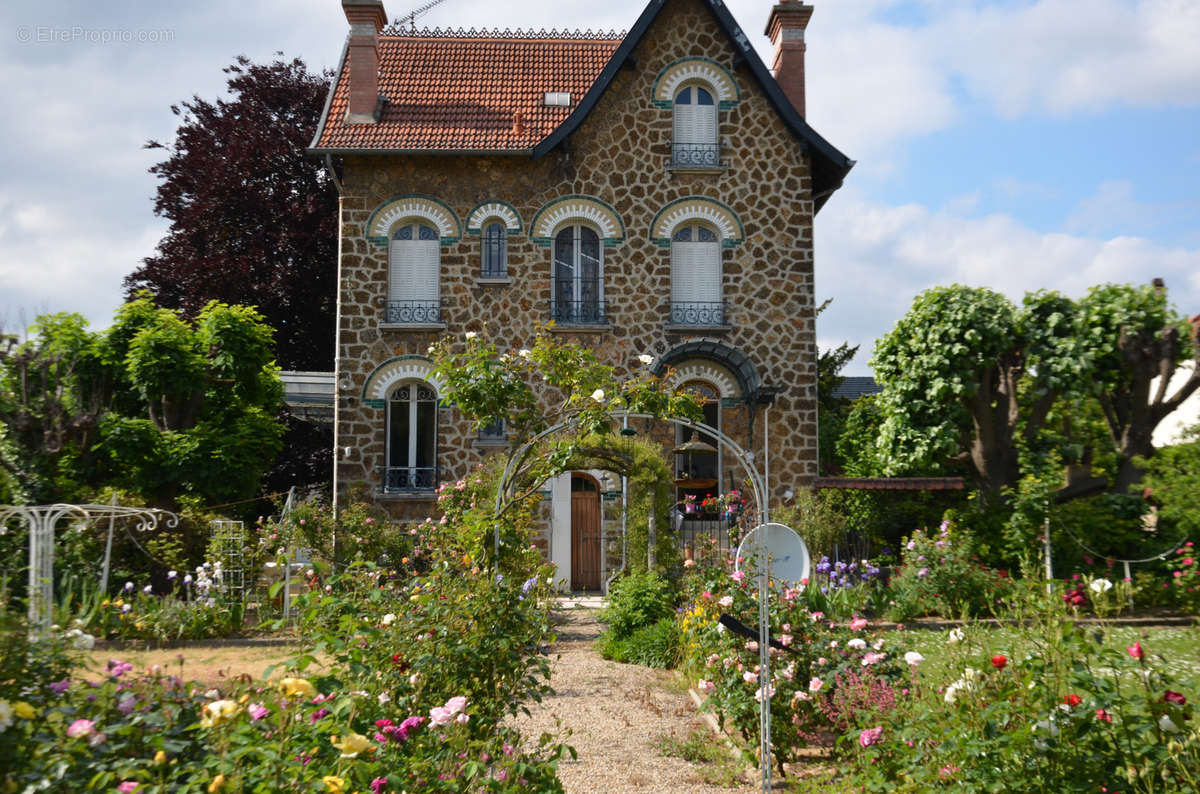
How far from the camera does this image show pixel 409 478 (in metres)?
15.2

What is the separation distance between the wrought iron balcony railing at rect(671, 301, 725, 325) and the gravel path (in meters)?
6.63

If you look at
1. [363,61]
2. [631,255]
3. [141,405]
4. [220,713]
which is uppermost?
[363,61]

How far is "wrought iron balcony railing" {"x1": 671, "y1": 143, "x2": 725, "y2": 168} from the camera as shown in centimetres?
1575

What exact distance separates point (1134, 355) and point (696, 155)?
285 inches

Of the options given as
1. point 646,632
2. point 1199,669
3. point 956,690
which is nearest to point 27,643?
point 956,690

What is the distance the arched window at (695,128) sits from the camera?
1580 cm

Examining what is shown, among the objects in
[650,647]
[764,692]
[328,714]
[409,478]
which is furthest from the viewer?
[409,478]

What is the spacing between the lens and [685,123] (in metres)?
15.9

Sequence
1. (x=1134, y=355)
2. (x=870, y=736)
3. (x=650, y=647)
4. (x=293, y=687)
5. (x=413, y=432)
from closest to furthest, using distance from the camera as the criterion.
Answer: (x=293, y=687) < (x=870, y=736) < (x=650, y=647) < (x=1134, y=355) < (x=413, y=432)

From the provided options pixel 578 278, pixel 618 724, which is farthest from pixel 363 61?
pixel 618 724

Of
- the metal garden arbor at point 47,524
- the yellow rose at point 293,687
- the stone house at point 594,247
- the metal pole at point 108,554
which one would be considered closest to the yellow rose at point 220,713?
the yellow rose at point 293,687

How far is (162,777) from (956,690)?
3.40 metres

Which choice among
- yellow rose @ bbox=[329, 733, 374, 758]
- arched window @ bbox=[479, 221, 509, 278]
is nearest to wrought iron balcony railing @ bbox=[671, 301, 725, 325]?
arched window @ bbox=[479, 221, 509, 278]

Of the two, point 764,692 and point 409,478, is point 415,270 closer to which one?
point 409,478
